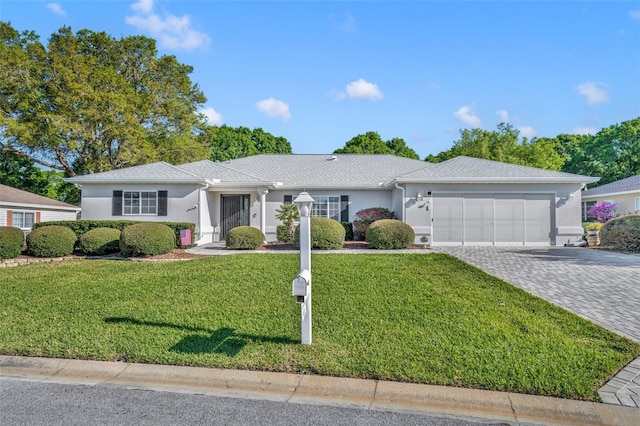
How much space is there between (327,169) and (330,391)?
55.5 ft

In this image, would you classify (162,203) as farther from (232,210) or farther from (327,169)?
(327,169)

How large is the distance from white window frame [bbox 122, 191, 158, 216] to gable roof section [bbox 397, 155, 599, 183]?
33.0 feet

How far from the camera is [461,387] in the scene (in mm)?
3703

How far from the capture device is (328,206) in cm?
1784

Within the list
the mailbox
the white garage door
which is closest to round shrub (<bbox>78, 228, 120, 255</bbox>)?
the mailbox

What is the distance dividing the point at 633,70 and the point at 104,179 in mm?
20366

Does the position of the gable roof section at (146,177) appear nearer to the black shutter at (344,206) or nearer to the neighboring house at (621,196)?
the black shutter at (344,206)

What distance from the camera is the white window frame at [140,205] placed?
51.7ft

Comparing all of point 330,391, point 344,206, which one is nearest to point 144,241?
point 344,206

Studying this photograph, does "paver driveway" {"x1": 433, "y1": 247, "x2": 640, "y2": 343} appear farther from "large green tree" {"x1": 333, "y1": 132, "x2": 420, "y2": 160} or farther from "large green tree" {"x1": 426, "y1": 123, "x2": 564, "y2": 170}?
"large green tree" {"x1": 333, "y1": 132, "x2": 420, "y2": 160}

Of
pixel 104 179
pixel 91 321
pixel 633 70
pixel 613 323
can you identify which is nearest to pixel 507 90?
pixel 633 70

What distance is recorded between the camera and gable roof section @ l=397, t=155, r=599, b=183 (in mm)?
14766

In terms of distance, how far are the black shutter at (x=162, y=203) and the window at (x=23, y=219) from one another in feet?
32.4

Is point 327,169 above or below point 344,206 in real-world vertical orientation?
above
